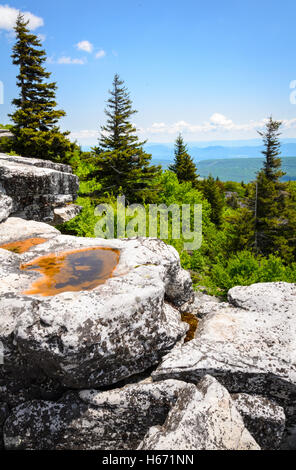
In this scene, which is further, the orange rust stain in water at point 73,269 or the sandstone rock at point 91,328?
the orange rust stain in water at point 73,269

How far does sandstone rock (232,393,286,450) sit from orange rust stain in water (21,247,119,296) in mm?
3923

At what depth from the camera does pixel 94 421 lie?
525cm

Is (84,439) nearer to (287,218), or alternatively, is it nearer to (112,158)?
(112,158)

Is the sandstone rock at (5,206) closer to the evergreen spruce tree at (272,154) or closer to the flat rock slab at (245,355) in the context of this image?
the flat rock slab at (245,355)

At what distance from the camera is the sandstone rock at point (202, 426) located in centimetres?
446

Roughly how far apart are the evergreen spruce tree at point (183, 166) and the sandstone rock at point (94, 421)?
34.7 m

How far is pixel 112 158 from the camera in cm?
2111

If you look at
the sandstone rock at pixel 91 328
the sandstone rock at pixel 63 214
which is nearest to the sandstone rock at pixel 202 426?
the sandstone rock at pixel 91 328

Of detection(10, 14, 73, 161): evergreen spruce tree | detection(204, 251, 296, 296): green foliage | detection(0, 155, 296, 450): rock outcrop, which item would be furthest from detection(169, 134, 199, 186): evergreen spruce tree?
detection(0, 155, 296, 450): rock outcrop

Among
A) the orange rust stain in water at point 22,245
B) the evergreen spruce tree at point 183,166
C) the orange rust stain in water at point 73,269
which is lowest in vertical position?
the orange rust stain in water at point 73,269

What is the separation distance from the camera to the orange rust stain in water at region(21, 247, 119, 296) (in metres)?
6.07

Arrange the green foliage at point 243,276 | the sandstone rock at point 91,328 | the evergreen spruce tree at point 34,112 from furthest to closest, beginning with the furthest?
the evergreen spruce tree at point 34,112
the green foliage at point 243,276
the sandstone rock at point 91,328

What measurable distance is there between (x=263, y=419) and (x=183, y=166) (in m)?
36.0
